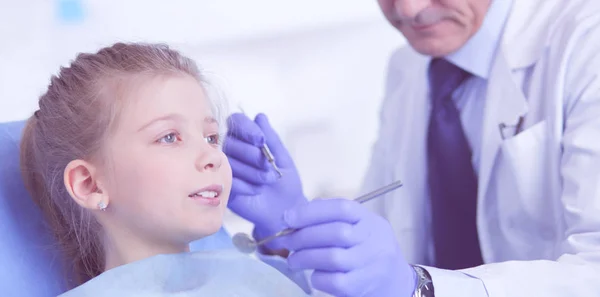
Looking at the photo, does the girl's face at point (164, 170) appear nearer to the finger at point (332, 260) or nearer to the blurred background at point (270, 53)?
the finger at point (332, 260)

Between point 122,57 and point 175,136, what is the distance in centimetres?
15

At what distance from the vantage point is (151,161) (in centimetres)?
90

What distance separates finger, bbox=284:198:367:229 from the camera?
90cm

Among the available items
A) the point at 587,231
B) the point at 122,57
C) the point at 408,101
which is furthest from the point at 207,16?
the point at 587,231

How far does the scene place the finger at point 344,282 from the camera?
0.89 meters

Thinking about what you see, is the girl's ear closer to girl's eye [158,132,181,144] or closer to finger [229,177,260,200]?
girl's eye [158,132,181,144]

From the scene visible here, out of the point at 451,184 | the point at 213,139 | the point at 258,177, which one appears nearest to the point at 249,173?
the point at 258,177

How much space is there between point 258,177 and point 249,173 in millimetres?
18

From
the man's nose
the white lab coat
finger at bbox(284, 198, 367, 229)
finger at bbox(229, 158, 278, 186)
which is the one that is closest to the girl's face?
finger at bbox(284, 198, 367, 229)

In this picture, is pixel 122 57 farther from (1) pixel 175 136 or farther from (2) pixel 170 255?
(2) pixel 170 255

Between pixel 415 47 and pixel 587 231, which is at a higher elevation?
pixel 415 47

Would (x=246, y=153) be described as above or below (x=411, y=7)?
below

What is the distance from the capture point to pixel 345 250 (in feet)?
2.95

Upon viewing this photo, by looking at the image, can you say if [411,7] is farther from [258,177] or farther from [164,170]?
[164,170]
